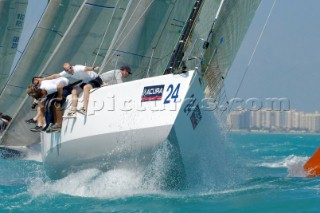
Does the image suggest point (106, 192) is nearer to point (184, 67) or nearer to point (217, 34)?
point (184, 67)

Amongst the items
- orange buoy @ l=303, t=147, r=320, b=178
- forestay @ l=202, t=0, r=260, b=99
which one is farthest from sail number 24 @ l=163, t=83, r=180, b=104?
orange buoy @ l=303, t=147, r=320, b=178

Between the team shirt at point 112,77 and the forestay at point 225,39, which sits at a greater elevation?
the forestay at point 225,39

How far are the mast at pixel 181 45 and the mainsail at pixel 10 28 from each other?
60.3ft

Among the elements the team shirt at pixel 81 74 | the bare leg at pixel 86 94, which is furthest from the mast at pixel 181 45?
the team shirt at pixel 81 74

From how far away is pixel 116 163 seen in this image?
11.5m

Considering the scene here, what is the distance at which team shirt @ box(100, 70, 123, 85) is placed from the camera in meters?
13.0

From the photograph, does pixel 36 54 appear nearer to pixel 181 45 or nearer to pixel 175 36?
pixel 175 36

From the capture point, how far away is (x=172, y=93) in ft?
35.4

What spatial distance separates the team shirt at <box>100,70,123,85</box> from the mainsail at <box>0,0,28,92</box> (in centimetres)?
1721

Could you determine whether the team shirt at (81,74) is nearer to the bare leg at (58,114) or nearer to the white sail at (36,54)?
the bare leg at (58,114)

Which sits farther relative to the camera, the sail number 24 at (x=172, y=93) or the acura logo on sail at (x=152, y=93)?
the acura logo on sail at (x=152, y=93)

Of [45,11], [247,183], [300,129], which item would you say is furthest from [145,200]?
[300,129]

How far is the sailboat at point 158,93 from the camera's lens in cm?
1086

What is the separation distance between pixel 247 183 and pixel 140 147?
10.1ft
